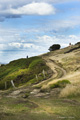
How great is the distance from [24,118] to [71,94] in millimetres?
10896

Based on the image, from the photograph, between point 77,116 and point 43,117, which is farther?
point 77,116

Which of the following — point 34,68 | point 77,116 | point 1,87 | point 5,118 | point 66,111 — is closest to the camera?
point 5,118

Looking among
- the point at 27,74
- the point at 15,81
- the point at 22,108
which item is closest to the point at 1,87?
the point at 15,81

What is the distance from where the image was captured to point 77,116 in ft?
38.3

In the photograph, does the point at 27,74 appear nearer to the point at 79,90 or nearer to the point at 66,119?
the point at 79,90

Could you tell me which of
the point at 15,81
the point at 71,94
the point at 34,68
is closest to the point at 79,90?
the point at 71,94

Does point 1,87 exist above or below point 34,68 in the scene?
below

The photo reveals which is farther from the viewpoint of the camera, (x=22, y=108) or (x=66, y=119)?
(x=22, y=108)

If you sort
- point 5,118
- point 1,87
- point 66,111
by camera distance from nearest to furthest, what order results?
point 5,118
point 66,111
point 1,87

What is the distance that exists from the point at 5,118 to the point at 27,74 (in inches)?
2429

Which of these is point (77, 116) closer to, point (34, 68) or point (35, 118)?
point (35, 118)

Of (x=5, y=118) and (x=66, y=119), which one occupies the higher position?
(x=5, y=118)

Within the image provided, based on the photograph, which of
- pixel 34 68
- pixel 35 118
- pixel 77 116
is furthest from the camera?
pixel 34 68

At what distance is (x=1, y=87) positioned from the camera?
67250mm
